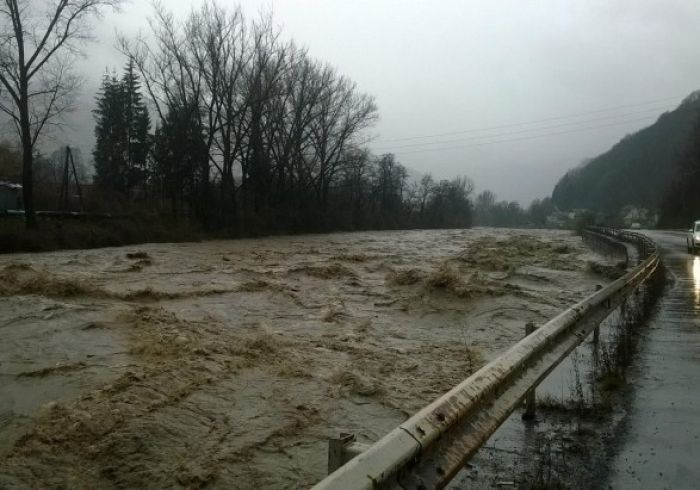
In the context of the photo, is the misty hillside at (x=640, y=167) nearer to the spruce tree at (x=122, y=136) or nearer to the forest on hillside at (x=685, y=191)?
the forest on hillside at (x=685, y=191)

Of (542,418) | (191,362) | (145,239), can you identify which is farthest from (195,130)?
(542,418)

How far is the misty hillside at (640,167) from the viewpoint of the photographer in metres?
110

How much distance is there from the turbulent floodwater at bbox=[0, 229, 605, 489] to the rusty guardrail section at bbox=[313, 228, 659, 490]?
1.89 m

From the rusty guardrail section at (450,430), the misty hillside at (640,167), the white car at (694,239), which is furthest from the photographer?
the misty hillside at (640,167)

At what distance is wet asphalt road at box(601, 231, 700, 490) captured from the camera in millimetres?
3979

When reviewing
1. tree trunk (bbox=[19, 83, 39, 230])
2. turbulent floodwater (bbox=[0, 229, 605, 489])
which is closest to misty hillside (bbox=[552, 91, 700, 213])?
tree trunk (bbox=[19, 83, 39, 230])

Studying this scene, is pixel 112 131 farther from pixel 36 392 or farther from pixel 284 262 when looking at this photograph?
pixel 36 392

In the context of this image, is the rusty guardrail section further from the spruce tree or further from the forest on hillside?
the forest on hillside

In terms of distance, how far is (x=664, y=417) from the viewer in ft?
17.1

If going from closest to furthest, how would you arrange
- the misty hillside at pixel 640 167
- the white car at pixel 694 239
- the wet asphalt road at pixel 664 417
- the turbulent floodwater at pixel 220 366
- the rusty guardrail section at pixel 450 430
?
the rusty guardrail section at pixel 450 430
the wet asphalt road at pixel 664 417
the turbulent floodwater at pixel 220 366
the white car at pixel 694 239
the misty hillside at pixel 640 167

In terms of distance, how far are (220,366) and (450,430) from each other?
548 cm

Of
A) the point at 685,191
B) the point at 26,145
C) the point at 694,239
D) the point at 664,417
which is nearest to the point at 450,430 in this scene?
the point at 664,417

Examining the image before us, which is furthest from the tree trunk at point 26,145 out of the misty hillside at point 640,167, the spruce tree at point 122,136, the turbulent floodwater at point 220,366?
the misty hillside at point 640,167

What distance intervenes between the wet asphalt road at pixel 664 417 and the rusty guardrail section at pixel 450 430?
2.80 ft
